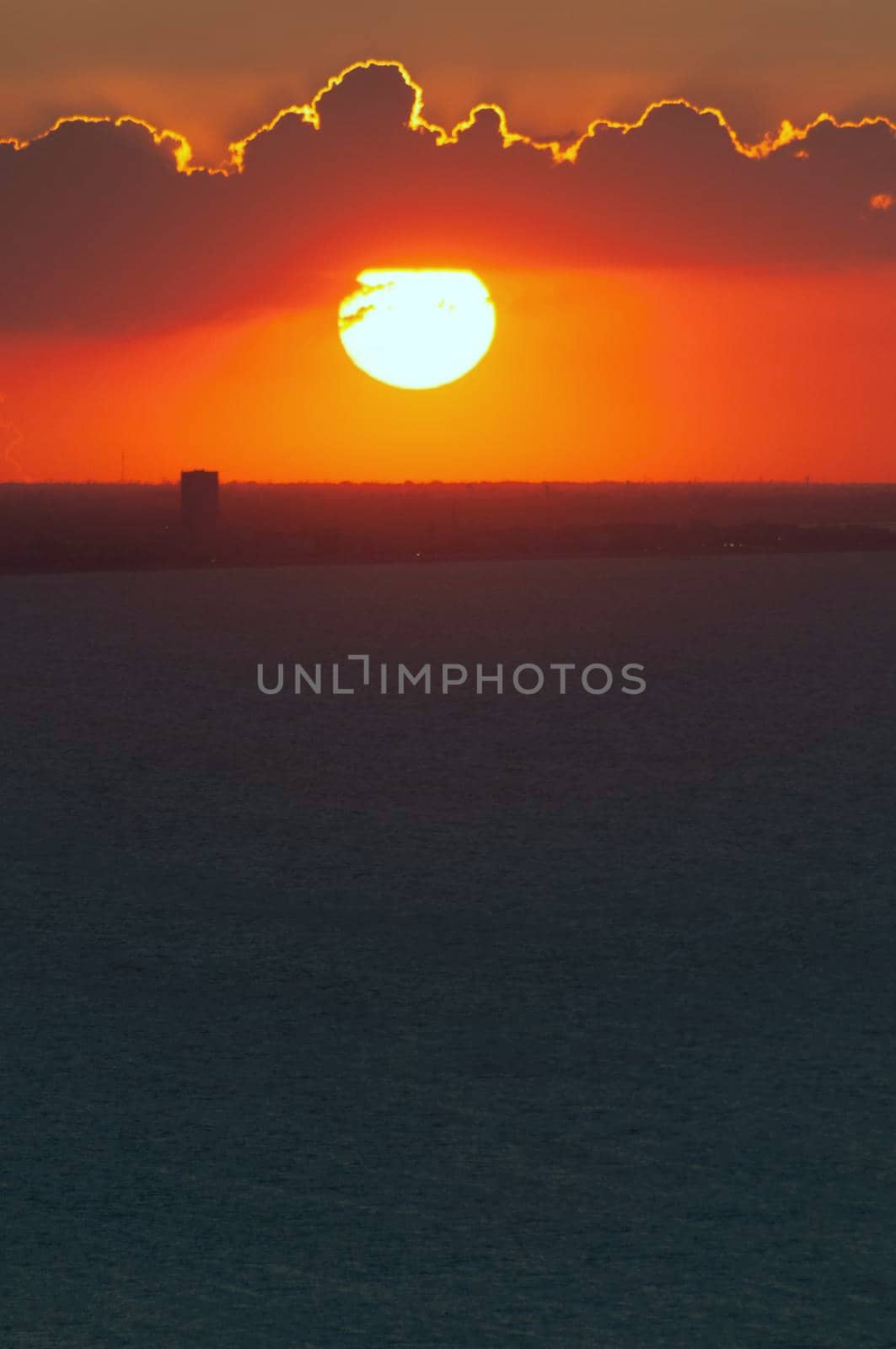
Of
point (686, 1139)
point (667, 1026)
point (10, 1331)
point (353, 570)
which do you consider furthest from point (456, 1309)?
point (353, 570)

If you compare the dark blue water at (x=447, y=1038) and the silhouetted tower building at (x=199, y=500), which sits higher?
the silhouetted tower building at (x=199, y=500)

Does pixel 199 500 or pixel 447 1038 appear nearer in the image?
pixel 447 1038

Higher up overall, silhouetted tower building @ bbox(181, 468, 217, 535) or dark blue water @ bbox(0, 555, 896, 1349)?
silhouetted tower building @ bbox(181, 468, 217, 535)

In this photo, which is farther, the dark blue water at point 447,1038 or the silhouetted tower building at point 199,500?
the silhouetted tower building at point 199,500

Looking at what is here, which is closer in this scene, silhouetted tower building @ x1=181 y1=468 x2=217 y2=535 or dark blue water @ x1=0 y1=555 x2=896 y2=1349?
dark blue water @ x1=0 y1=555 x2=896 y2=1349

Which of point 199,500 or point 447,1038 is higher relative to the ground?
point 199,500
